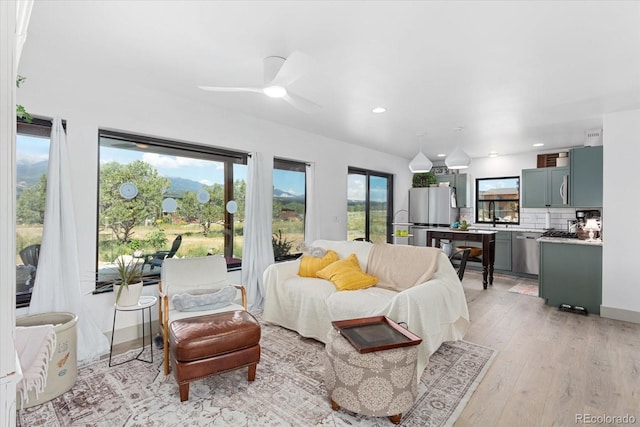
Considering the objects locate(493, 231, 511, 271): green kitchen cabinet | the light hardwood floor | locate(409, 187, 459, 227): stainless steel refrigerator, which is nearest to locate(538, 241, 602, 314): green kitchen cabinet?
the light hardwood floor

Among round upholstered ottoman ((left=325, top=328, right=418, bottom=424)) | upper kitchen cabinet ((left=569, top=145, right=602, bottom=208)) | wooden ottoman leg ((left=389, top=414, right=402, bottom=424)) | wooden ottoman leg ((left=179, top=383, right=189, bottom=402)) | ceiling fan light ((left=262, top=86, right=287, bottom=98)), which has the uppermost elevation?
ceiling fan light ((left=262, top=86, right=287, bottom=98))

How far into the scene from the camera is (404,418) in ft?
6.58

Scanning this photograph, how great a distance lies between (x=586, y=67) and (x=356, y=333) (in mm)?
2800

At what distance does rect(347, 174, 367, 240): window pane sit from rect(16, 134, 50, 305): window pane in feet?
14.0

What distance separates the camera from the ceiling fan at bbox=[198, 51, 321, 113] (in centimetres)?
202

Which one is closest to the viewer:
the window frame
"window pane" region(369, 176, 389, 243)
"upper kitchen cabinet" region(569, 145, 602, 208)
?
the window frame

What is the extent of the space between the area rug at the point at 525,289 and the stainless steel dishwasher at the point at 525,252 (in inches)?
21.9

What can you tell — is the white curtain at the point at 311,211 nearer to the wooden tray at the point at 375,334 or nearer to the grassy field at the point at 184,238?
the grassy field at the point at 184,238

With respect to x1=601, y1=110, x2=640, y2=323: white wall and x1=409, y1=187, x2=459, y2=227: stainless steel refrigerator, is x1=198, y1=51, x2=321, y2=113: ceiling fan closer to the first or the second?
x1=601, y1=110, x2=640, y2=323: white wall

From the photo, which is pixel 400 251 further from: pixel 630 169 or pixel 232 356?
pixel 630 169

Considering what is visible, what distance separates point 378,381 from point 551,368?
171 cm

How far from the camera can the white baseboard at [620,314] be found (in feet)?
12.1

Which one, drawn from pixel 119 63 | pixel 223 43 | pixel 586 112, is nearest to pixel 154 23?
pixel 223 43

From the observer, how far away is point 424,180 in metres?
7.40
